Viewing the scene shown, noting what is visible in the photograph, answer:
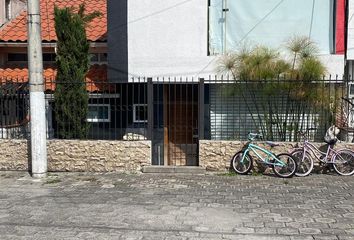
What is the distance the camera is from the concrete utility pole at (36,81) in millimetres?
9641

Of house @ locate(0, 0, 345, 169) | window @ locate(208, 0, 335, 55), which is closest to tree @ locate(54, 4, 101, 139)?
house @ locate(0, 0, 345, 169)

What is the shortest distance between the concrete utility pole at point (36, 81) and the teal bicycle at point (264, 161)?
438cm

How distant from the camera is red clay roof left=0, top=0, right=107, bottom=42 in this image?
48.0 ft

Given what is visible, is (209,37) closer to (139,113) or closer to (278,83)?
(278,83)

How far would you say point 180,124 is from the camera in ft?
38.7

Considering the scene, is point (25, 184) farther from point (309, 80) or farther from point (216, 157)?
point (309, 80)

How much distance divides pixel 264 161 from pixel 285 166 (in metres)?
0.49

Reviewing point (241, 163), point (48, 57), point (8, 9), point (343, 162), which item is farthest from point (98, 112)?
point (8, 9)

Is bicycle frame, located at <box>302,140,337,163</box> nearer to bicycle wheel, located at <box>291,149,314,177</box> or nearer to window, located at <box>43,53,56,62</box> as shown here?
bicycle wheel, located at <box>291,149,314,177</box>

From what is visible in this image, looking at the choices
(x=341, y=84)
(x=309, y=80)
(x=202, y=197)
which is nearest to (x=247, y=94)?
(x=309, y=80)

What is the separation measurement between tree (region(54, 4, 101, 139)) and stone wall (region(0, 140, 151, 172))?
21.9 inches

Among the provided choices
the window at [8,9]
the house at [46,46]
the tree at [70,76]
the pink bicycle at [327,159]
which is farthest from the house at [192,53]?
the window at [8,9]

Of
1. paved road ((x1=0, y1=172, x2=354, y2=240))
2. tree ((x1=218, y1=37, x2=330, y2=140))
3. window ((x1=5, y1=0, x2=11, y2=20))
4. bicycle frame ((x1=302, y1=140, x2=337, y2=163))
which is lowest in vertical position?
paved road ((x1=0, y1=172, x2=354, y2=240))

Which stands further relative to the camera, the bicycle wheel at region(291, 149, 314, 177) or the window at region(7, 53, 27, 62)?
the window at region(7, 53, 27, 62)
